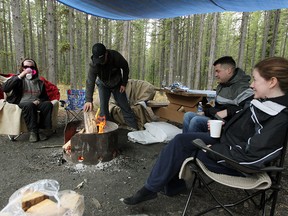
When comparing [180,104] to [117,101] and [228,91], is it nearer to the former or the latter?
[117,101]

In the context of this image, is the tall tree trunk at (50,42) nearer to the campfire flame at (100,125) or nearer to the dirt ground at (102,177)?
the dirt ground at (102,177)

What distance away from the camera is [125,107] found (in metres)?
4.30

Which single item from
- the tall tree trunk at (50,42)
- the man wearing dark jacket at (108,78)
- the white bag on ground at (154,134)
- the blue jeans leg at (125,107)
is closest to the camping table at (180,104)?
the white bag on ground at (154,134)

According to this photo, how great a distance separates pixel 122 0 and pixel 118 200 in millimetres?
3052

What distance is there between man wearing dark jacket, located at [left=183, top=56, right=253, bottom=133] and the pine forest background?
290 centimetres

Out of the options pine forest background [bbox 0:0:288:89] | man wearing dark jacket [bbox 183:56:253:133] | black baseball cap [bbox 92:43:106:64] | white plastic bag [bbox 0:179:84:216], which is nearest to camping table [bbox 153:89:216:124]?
pine forest background [bbox 0:0:288:89]

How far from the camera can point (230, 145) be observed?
1760 mm

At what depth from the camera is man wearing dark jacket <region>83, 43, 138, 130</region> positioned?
341 centimetres

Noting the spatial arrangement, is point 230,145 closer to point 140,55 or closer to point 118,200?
point 118,200

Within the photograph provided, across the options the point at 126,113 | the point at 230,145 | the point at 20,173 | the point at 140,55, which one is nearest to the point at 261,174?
the point at 230,145

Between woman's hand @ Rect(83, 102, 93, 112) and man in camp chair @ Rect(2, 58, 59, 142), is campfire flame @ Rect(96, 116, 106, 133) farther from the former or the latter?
man in camp chair @ Rect(2, 58, 59, 142)

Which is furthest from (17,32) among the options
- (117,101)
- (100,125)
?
(100,125)

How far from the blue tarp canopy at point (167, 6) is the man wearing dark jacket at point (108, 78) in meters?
0.92

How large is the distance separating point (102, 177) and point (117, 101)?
192 cm
